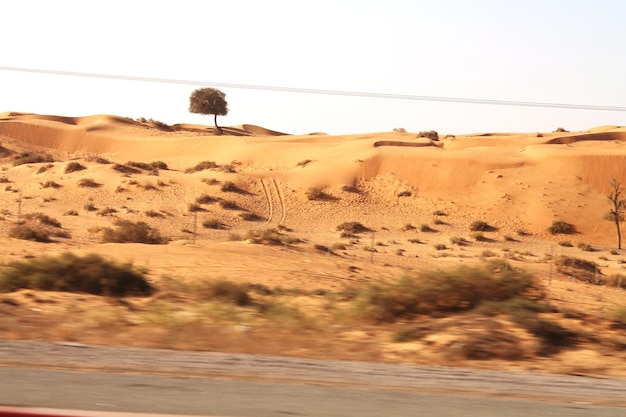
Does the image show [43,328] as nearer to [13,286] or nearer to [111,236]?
[13,286]

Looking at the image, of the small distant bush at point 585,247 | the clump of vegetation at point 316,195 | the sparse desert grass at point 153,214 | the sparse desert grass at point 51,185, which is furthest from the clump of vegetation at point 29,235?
the small distant bush at point 585,247

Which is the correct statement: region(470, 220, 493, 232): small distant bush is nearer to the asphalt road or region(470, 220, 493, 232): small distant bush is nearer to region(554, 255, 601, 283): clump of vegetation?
region(554, 255, 601, 283): clump of vegetation

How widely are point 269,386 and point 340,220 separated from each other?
163 ft

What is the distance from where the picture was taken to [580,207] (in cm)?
6284

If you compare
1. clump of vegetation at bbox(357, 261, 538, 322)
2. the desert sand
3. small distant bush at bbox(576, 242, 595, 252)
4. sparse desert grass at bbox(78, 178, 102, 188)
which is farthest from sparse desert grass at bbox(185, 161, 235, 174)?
clump of vegetation at bbox(357, 261, 538, 322)

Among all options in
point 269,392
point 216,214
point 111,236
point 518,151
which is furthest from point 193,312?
point 518,151

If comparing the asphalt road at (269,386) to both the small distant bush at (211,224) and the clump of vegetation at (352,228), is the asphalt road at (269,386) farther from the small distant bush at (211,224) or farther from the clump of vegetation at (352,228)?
the clump of vegetation at (352,228)

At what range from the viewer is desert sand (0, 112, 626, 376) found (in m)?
12.6

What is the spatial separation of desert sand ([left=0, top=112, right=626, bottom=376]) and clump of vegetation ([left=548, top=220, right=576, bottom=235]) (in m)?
0.53

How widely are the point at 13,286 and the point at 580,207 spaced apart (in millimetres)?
53623

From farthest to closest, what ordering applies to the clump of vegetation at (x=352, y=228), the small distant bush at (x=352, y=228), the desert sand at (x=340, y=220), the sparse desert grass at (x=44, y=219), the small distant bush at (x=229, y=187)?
the small distant bush at (x=229, y=187), the small distant bush at (x=352, y=228), the clump of vegetation at (x=352, y=228), the sparse desert grass at (x=44, y=219), the desert sand at (x=340, y=220)

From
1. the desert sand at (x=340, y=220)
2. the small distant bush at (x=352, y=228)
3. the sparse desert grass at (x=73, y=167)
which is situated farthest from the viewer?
the sparse desert grass at (x=73, y=167)

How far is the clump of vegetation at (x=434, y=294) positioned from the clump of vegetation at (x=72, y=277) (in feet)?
19.9

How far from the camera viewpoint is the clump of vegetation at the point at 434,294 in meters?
15.1
